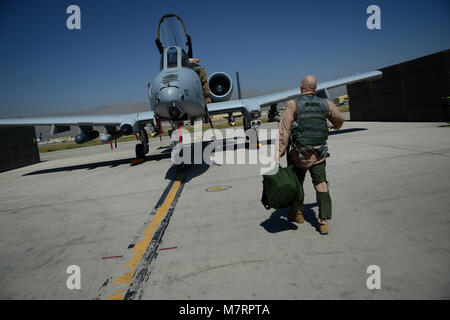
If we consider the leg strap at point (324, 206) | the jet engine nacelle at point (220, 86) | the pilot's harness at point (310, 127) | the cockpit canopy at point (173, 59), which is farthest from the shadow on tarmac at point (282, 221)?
the jet engine nacelle at point (220, 86)

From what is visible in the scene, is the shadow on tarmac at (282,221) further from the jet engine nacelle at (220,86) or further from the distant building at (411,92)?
the distant building at (411,92)

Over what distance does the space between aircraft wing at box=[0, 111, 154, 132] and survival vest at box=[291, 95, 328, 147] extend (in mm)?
8227

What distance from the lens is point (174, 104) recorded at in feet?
21.5

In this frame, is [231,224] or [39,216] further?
[39,216]

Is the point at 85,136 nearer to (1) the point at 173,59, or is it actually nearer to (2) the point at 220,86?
(1) the point at 173,59

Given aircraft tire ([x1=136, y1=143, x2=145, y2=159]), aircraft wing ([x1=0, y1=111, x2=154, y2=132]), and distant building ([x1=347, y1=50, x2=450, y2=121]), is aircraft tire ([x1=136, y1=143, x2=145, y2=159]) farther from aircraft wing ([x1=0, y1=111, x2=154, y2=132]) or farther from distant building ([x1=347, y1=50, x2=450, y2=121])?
distant building ([x1=347, y1=50, x2=450, y2=121])

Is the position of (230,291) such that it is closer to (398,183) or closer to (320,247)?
(320,247)

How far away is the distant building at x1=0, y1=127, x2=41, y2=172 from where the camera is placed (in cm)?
1527

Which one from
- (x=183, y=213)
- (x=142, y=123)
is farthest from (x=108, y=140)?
(x=183, y=213)

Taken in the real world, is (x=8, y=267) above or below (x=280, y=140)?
below

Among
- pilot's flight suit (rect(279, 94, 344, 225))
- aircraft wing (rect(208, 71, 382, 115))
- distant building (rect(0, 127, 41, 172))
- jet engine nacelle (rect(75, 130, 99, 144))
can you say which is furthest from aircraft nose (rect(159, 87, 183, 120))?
distant building (rect(0, 127, 41, 172))

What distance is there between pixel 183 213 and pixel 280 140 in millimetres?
2153
